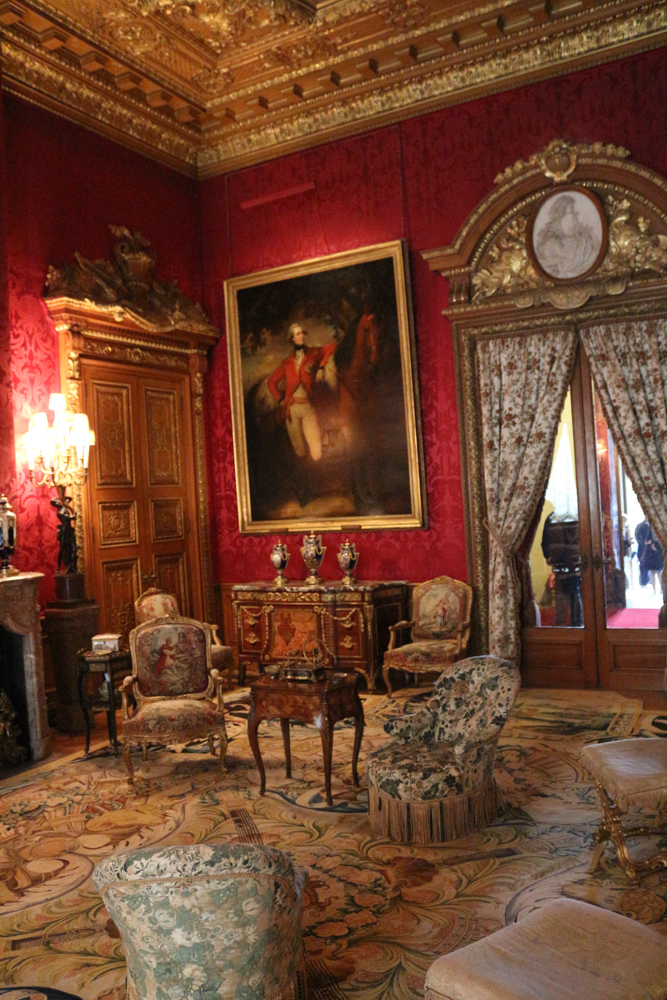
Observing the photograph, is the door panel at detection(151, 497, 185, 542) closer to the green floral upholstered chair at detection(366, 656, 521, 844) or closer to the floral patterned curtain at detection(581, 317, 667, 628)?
the floral patterned curtain at detection(581, 317, 667, 628)

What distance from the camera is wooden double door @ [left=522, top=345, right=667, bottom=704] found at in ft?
23.3

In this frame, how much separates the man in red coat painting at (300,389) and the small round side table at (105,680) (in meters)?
3.03

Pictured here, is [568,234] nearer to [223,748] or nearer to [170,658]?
[170,658]

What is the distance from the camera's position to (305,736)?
645cm

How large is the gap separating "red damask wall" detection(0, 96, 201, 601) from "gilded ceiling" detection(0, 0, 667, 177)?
0.81ft

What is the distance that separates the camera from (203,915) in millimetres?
2354

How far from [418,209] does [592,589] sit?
3756 mm

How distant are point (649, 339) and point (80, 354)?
15.6ft

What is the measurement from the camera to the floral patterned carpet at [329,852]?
331 centimetres

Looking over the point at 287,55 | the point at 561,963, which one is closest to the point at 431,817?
the point at 561,963

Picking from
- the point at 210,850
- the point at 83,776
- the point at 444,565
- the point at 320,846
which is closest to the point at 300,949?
the point at 210,850

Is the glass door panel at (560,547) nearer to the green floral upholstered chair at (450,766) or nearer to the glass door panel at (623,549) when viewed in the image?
the glass door panel at (623,549)

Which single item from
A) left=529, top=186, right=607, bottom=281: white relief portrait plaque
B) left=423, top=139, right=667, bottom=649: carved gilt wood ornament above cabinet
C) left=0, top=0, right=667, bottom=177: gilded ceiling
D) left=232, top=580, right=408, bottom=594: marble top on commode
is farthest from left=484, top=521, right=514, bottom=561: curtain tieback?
left=0, top=0, right=667, bottom=177: gilded ceiling

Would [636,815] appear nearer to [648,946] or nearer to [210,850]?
[648,946]
